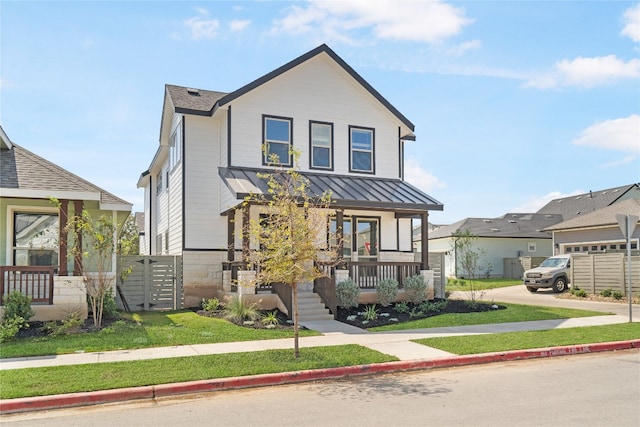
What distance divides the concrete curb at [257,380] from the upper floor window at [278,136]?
10.7 metres

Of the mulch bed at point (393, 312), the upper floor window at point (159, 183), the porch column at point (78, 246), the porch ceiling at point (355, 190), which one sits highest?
the upper floor window at point (159, 183)

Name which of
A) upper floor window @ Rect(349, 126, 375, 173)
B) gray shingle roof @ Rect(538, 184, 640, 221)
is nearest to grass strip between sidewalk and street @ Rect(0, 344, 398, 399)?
upper floor window @ Rect(349, 126, 375, 173)

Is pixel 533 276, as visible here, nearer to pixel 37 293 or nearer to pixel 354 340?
pixel 354 340

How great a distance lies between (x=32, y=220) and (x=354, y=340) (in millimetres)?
10532

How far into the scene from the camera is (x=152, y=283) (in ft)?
59.8

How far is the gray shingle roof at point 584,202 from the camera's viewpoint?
131 feet

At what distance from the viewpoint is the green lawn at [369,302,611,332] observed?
1375cm

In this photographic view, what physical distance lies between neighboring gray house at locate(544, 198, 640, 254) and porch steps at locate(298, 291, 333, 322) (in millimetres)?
16985

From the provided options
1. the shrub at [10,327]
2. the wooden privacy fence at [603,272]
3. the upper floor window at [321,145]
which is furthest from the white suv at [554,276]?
the shrub at [10,327]

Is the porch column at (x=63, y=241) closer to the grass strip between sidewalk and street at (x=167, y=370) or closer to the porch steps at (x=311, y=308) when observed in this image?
the grass strip between sidewalk and street at (x=167, y=370)

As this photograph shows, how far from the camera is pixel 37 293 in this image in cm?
1423

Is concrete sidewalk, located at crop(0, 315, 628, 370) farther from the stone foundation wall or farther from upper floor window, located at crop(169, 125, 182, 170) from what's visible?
upper floor window, located at crop(169, 125, 182, 170)

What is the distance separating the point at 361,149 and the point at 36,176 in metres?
11.0

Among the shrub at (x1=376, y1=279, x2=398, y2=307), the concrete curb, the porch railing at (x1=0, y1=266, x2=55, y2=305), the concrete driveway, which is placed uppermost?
the porch railing at (x1=0, y1=266, x2=55, y2=305)
